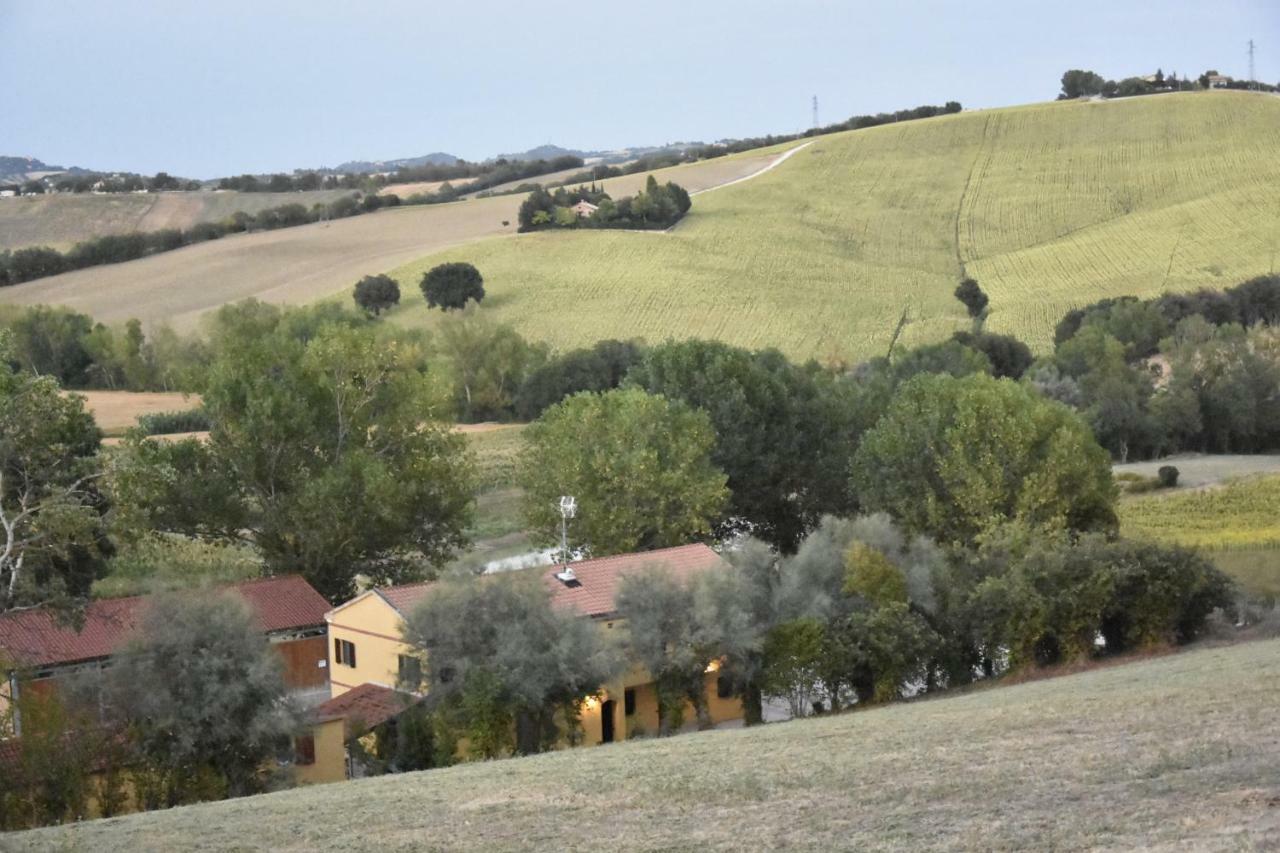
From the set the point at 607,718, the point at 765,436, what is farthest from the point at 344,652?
the point at 765,436

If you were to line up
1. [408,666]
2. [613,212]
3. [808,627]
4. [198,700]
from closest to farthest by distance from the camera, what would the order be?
[198,700] → [408,666] → [808,627] → [613,212]

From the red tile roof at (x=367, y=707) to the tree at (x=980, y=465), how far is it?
19.3 meters

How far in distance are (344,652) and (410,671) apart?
526cm

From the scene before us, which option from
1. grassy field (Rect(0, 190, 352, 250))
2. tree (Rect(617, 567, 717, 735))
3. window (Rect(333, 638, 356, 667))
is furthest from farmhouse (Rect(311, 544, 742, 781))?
grassy field (Rect(0, 190, 352, 250))

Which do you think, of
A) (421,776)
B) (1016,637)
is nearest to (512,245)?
(1016,637)

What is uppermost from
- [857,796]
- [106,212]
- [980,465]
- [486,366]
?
[106,212]

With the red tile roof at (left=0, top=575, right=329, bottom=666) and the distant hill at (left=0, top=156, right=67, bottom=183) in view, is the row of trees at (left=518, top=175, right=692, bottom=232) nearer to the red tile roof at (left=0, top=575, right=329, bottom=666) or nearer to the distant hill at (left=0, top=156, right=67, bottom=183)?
the distant hill at (left=0, top=156, right=67, bottom=183)

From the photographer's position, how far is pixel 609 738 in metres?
31.4

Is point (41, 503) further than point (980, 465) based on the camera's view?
No

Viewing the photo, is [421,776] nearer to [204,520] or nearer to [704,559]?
[704,559]

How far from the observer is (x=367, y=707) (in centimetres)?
3052

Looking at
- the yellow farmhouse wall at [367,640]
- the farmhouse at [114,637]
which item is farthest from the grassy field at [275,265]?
the yellow farmhouse wall at [367,640]

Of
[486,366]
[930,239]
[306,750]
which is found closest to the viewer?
[306,750]

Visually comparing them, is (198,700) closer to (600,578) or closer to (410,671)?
(410,671)
